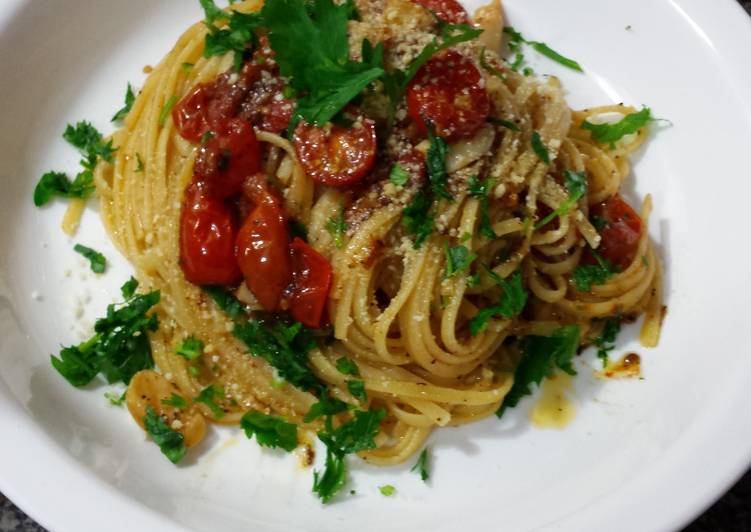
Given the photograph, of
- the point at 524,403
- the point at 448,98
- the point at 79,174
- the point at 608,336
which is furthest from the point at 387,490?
the point at 79,174

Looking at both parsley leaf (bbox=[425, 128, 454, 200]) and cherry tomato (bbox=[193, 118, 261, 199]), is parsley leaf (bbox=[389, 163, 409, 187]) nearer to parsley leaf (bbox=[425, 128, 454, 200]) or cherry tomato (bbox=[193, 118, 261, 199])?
parsley leaf (bbox=[425, 128, 454, 200])

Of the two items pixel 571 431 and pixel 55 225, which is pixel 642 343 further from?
→ pixel 55 225

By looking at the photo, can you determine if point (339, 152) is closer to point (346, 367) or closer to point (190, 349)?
point (346, 367)

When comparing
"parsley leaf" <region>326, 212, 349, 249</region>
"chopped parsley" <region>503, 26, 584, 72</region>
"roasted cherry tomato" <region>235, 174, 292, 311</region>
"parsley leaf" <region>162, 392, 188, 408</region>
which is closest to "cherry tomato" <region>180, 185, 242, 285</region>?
"roasted cherry tomato" <region>235, 174, 292, 311</region>

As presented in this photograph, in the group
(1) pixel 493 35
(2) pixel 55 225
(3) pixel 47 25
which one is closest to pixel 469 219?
(1) pixel 493 35

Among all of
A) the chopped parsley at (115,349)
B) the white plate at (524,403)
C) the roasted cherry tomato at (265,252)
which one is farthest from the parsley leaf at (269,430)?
the chopped parsley at (115,349)

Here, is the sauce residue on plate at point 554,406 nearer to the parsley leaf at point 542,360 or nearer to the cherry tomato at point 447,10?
the parsley leaf at point 542,360

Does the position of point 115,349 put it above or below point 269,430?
above
